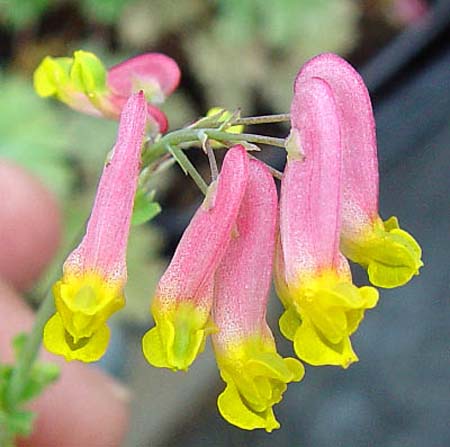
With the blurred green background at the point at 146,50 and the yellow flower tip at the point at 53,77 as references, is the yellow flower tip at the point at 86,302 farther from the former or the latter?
the blurred green background at the point at 146,50

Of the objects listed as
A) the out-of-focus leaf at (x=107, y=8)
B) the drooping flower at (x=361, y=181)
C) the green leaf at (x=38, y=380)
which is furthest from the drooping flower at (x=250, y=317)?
the out-of-focus leaf at (x=107, y=8)

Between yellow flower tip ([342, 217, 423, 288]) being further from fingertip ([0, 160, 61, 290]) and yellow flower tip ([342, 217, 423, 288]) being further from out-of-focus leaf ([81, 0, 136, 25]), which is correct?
out-of-focus leaf ([81, 0, 136, 25])

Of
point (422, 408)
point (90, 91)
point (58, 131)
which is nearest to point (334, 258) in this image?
point (90, 91)

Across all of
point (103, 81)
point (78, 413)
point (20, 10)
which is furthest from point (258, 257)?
point (20, 10)

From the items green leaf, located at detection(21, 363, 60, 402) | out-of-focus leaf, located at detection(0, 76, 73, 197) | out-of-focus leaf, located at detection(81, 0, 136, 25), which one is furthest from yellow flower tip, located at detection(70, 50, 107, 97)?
out-of-focus leaf, located at detection(81, 0, 136, 25)

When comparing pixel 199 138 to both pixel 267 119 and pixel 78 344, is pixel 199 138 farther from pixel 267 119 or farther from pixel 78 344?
pixel 78 344
